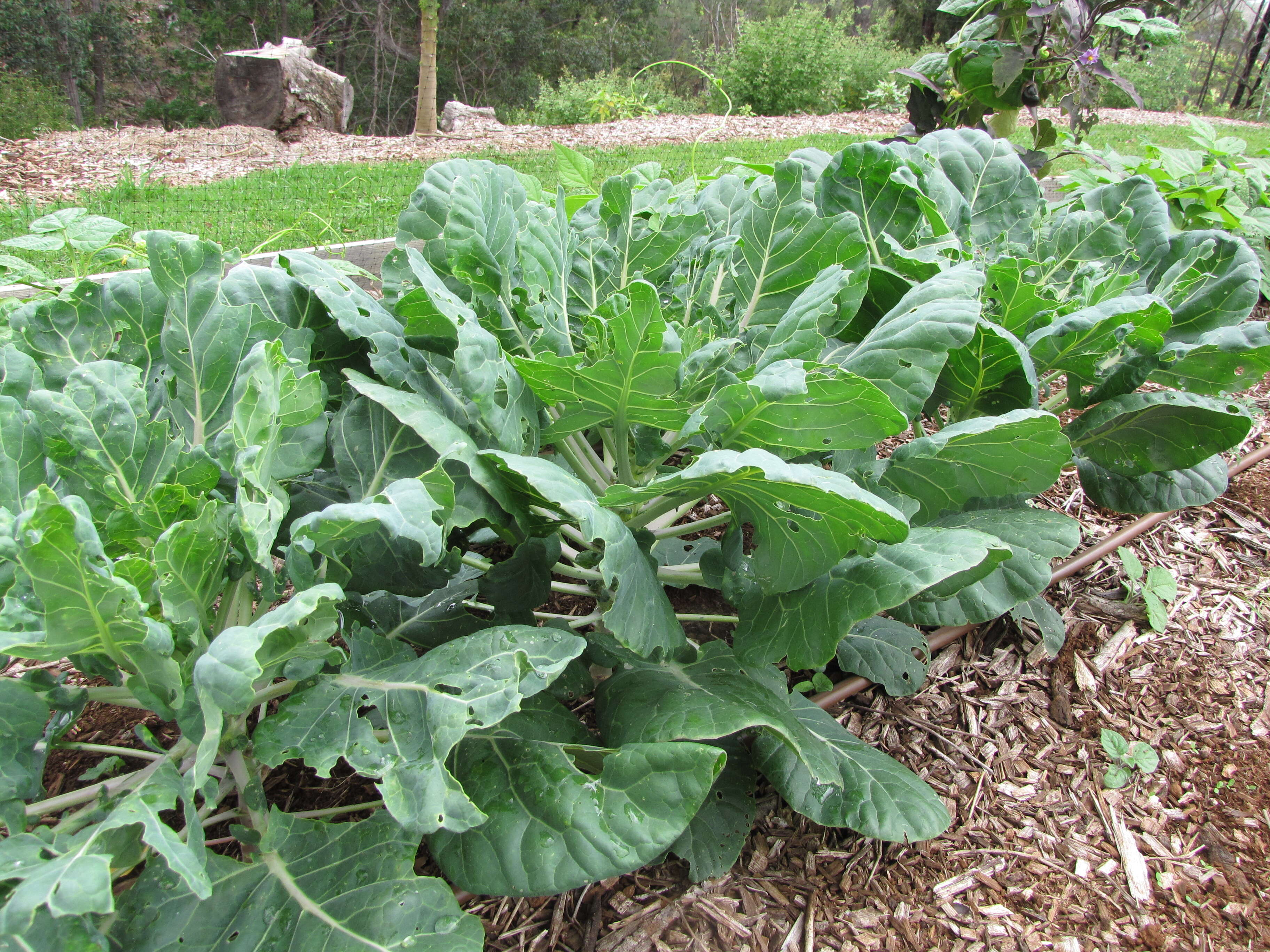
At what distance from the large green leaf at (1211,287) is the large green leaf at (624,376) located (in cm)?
135

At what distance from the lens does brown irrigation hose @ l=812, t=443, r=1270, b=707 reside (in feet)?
5.53

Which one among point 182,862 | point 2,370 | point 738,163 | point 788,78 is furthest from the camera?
point 788,78

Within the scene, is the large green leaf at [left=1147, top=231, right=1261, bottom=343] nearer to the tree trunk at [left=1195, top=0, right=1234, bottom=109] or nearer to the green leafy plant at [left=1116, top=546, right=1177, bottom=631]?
the green leafy plant at [left=1116, top=546, right=1177, bottom=631]

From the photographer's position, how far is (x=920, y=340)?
4.36ft

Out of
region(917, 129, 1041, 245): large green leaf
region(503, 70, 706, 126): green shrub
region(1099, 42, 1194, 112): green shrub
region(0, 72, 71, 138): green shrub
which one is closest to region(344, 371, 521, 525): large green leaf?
region(917, 129, 1041, 245): large green leaf

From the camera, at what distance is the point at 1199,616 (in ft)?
6.75

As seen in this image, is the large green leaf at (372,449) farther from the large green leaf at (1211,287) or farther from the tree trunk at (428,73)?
the tree trunk at (428,73)

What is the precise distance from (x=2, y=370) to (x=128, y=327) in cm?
21

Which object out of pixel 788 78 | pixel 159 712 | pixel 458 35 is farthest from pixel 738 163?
pixel 458 35

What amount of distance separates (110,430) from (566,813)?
81cm

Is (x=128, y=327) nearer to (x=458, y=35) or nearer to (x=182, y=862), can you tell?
(x=182, y=862)

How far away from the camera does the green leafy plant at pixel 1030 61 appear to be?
3086 mm

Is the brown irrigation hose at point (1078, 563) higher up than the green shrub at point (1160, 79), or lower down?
lower down

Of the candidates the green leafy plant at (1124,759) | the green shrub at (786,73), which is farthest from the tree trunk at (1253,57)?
the green leafy plant at (1124,759)
